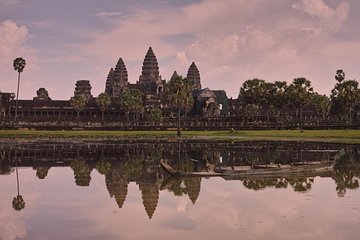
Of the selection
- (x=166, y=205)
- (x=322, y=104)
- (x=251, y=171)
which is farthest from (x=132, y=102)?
(x=166, y=205)

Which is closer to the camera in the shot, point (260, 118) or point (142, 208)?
point (142, 208)

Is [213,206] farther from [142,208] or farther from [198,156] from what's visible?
[198,156]

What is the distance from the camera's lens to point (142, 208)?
1074 inches

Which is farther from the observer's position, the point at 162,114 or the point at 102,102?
the point at 162,114

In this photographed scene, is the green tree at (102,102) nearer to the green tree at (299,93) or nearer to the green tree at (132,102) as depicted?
the green tree at (132,102)

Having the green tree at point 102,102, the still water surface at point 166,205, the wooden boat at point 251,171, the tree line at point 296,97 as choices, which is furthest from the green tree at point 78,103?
the wooden boat at point 251,171

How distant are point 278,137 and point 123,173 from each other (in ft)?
178

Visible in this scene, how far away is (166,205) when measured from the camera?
2800 cm

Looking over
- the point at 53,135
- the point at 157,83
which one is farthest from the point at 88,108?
the point at 53,135

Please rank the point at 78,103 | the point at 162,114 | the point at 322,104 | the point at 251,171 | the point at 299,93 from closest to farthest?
the point at 251,171 → the point at 299,93 → the point at 322,104 → the point at 78,103 → the point at 162,114

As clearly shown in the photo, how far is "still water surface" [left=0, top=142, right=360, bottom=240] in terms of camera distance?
2233 centimetres

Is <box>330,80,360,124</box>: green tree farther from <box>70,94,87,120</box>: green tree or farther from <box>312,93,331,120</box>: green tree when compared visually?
<box>70,94,87,120</box>: green tree

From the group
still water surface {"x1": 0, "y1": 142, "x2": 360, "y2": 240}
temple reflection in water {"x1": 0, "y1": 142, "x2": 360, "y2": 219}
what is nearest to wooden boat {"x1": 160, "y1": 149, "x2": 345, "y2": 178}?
temple reflection in water {"x1": 0, "y1": 142, "x2": 360, "y2": 219}

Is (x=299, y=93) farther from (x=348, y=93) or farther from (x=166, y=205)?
(x=166, y=205)
